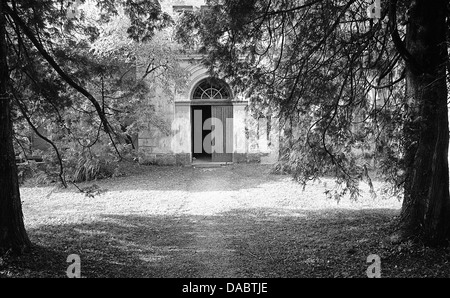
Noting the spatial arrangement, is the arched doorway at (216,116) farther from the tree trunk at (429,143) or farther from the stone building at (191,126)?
the tree trunk at (429,143)

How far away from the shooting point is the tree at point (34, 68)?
528cm

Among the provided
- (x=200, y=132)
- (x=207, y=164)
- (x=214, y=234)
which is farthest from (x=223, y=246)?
(x=200, y=132)

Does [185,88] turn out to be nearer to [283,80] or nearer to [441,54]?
[283,80]

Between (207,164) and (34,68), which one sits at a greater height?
(34,68)

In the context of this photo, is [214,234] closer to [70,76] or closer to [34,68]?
[70,76]

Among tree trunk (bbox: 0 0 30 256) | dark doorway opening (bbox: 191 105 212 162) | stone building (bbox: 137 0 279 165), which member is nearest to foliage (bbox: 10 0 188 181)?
tree trunk (bbox: 0 0 30 256)

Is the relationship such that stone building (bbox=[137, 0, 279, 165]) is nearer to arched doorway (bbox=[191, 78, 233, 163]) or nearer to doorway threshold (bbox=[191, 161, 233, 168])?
arched doorway (bbox=[191, 78, 233, 163])

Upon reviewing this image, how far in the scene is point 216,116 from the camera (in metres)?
18.1

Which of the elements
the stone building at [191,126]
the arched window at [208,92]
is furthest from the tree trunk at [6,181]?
the arched window at [208,92]

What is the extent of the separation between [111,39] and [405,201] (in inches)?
471

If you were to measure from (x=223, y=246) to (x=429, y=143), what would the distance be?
358 centimetres

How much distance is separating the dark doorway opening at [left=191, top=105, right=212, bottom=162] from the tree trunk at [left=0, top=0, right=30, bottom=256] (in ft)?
44.2

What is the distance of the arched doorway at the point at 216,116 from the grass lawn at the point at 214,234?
4903 millimetres
